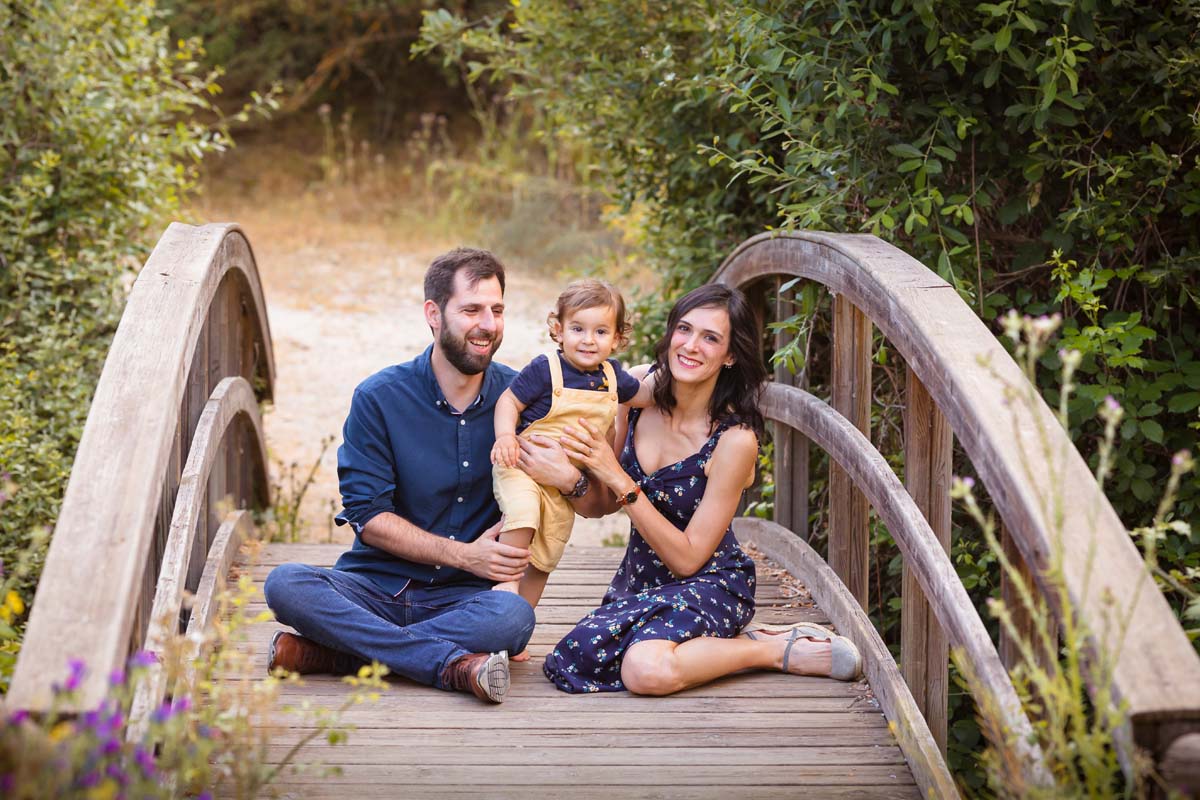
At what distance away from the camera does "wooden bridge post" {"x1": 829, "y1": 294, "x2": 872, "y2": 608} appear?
3.43 metres

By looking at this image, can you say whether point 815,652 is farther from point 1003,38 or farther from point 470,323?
point 1003,38

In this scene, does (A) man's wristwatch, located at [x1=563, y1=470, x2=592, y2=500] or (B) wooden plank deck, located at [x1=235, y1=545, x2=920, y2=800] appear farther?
(A) man's wristwatch, located at [x1=563, y1=470, x2=592, y2=500]

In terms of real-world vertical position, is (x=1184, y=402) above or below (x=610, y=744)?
above

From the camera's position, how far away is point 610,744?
9.41 ft

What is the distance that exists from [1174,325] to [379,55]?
12.6 meters

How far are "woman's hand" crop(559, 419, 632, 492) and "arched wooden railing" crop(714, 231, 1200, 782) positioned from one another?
593 mm

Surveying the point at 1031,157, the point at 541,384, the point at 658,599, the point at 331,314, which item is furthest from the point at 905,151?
the point at 331,314

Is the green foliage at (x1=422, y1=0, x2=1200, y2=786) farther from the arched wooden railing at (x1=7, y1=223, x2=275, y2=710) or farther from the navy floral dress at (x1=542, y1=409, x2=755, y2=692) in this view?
the arched wooden railing at (x1=7, y1=223, x2=275, y2=710)

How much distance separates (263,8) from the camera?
1423 cm

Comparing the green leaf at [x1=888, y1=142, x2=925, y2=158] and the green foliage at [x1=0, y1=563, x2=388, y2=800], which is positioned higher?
the green leaf at [x1=888, y1=142, x2=925, y2=158]

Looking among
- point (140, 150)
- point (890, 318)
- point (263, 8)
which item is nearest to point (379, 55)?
point (263, 8)

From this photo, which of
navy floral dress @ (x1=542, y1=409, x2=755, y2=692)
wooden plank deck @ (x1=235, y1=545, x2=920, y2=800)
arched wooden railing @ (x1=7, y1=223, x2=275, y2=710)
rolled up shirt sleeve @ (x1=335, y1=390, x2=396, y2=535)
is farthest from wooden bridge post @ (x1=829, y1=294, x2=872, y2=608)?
arched wooden railing @ (x1=7, y1=223, x2=275, y2=710)

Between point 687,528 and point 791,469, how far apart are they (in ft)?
2.99

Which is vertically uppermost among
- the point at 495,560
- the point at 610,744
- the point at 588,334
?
the point at 588,334
